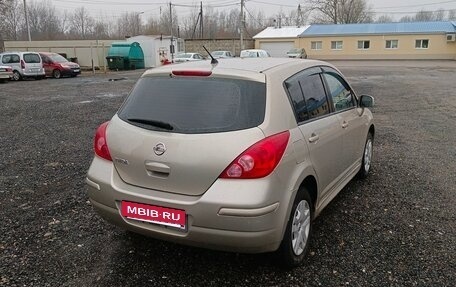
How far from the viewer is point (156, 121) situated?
3.02 m

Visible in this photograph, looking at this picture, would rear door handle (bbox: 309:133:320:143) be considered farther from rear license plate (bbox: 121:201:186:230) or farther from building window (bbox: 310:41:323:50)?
building window (bbox: 310:41:323:50)

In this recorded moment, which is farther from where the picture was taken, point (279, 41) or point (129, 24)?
point (129, 24)

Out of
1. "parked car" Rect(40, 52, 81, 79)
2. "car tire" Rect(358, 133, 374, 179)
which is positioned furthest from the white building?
"car tire" Rect(358, 133, 374, 179)

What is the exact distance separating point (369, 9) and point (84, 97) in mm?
71216

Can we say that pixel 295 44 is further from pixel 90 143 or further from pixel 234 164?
pixel 234 164

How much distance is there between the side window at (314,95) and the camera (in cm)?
349

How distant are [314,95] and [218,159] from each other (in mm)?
1387

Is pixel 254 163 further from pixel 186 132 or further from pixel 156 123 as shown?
pixel 156 123

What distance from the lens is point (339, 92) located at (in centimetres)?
432

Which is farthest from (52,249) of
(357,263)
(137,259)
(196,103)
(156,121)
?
(357,263)

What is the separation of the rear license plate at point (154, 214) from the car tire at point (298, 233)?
790 mm

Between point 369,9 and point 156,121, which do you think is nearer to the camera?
point 156,121

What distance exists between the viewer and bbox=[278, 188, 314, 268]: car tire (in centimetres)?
301

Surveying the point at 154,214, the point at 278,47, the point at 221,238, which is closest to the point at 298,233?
the point at 221,238
